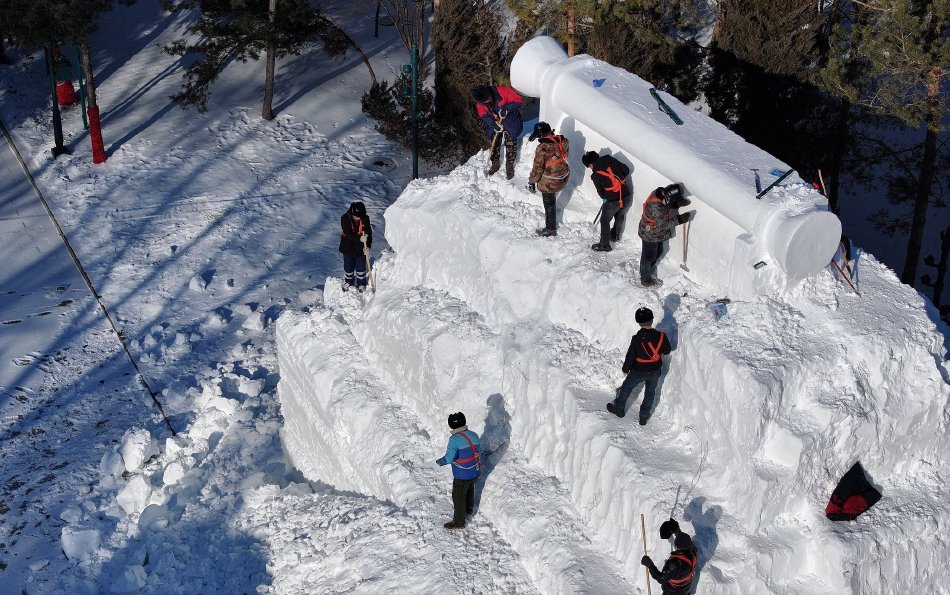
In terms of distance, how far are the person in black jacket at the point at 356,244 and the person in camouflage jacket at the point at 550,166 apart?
2.83m

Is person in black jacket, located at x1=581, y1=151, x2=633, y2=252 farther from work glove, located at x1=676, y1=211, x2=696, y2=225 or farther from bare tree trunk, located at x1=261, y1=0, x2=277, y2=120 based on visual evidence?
bare tree trunk, located at x1=261, y1=0, x2=277, y2=120

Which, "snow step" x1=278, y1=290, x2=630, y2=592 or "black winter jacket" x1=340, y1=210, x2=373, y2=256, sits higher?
"black winter jacket" x1=340, y1=210, x2=373, y2=256

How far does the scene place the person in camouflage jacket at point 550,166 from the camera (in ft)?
34.9

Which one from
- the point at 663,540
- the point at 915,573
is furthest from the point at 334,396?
the point at 915,573

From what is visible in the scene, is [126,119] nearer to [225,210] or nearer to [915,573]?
[225,210]

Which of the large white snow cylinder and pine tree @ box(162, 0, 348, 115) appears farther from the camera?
pine tree @ box(162, 0, 348, 115)

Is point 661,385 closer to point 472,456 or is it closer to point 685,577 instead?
point 472,456

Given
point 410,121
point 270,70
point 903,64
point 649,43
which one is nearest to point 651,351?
point 903,64

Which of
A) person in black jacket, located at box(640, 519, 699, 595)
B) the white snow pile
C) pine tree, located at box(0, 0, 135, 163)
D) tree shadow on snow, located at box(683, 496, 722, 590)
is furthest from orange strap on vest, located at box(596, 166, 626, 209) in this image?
pine tree, located at box(0, 0, 135, 163)

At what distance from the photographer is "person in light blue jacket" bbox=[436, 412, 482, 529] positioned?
933 cm

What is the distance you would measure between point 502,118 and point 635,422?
4.24m

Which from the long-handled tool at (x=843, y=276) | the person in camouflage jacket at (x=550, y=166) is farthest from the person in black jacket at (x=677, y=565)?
the person in camouflage jacket at (x=550, y=166)

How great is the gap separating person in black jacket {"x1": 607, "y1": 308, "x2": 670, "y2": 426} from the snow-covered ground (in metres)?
0.32

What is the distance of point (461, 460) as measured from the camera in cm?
934
